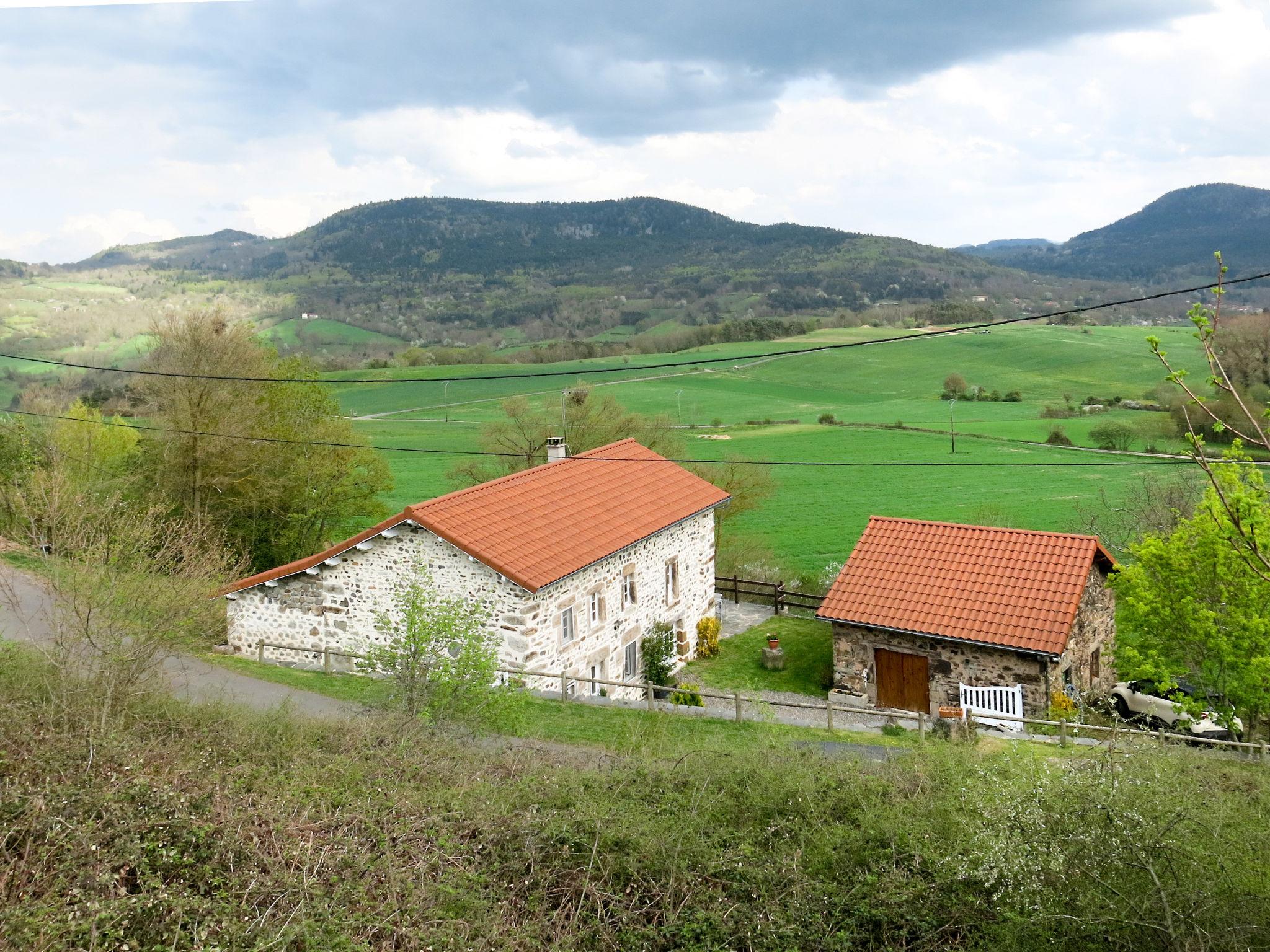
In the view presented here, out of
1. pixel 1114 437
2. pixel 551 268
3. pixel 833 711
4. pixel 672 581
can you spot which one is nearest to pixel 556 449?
pixel 672 581

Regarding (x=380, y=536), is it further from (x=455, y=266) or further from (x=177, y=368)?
(x=455, y=266)

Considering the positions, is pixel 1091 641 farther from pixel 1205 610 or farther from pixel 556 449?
pixel 556 449

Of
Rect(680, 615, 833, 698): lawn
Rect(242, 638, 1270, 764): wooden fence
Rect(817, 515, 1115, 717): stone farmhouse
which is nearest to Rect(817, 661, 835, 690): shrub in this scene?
Rect(680, 615, 833, 698): lawn

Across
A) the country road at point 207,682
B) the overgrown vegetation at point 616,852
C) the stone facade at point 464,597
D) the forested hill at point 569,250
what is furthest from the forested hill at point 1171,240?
the overgrown vegetation at point 616,852

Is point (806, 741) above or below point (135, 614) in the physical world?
below

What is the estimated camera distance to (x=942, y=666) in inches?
771

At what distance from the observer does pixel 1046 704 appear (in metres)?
18.4

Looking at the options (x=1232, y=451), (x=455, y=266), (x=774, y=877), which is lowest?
(x=774, y=877)

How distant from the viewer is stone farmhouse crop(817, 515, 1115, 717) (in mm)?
18750

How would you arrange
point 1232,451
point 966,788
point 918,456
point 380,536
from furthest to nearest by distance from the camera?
point 918,456
point 380,536
point 1232,451
point 966,788

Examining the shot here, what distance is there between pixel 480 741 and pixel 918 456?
41.9 metres

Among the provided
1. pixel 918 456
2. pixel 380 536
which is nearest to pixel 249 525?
pixel 380 536

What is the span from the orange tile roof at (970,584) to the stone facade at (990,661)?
325mm

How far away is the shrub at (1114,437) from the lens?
47938 millimetres
